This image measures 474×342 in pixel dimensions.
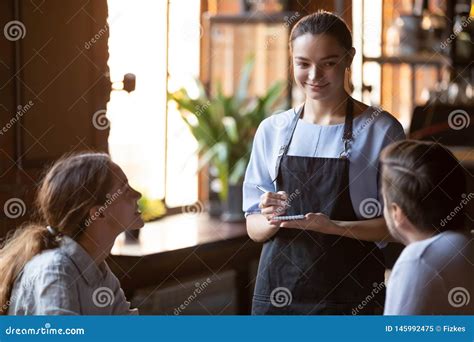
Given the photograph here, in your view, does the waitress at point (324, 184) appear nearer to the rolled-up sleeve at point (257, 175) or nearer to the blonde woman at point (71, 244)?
the rolled-up sleeve at point (257, 175)

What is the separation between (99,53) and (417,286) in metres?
0.94

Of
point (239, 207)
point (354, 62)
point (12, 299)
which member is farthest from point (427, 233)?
point (239, 207)

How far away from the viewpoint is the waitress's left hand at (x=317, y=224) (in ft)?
6.56

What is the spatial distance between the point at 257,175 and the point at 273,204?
71 millimetres

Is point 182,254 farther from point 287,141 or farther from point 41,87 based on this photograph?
point 287,141

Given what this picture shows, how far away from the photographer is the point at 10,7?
88.4 inches

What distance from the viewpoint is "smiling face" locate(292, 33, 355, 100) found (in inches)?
78.1

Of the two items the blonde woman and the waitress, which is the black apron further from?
the blonde woman

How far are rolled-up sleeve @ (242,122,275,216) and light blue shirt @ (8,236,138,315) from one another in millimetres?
331

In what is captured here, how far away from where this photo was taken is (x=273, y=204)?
204 centimetres

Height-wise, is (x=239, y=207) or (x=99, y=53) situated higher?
(x=99, y=53)

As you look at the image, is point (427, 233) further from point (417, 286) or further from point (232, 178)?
point (232, 178)
